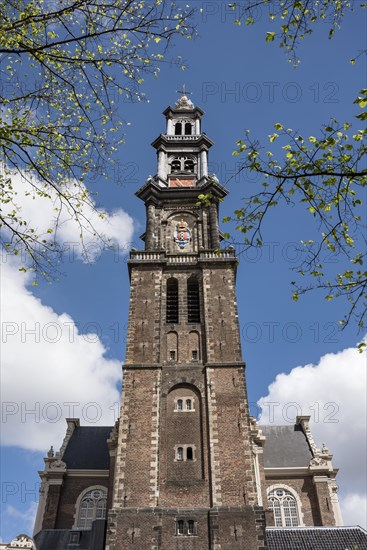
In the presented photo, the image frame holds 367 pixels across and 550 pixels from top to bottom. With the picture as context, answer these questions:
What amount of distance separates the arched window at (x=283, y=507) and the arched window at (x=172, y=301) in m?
12.6

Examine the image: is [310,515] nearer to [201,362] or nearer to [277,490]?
[277,490]

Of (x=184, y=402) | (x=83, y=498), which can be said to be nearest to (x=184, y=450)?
(x=184, y=402)

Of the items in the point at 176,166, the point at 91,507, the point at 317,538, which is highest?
the point at 176,166

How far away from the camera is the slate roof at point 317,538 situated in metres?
23.8

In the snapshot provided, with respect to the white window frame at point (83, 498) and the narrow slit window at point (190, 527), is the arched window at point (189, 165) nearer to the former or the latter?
the white window frame at point (83, 498)

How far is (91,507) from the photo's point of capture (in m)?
31.3

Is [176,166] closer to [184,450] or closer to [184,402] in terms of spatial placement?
[184,402]

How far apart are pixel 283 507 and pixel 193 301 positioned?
45.1ft

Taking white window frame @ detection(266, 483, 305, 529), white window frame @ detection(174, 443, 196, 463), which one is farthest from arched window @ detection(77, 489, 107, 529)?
white window frame @ detection(266, 483, 305, 529)

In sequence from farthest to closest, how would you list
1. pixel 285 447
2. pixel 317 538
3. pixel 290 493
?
1. pixel 285 447
2. pixel 290 493
3. pixel 317 538

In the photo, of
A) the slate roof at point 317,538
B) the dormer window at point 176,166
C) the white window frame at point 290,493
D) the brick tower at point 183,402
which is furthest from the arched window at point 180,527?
the dormer window at point 176,166

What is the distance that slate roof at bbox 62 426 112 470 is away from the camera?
3400 centimetres

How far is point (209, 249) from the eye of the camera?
34375mm

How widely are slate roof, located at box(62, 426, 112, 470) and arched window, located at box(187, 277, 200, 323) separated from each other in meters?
11.5
